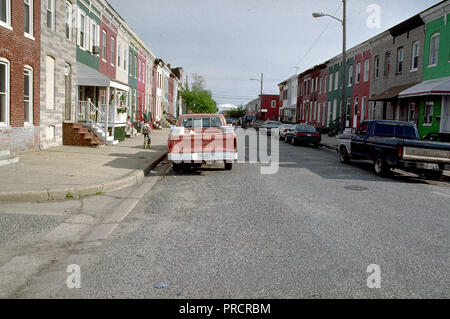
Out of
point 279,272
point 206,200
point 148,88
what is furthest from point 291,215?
point 148,88

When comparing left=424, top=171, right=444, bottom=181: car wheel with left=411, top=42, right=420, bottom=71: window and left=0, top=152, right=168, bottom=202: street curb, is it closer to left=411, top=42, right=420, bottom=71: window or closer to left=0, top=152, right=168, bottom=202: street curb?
left=0, top=152, right=168, bottom=202: street curb

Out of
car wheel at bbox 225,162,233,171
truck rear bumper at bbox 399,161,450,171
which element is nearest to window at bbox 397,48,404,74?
truck rear bumper at bbox 399,161,450,171

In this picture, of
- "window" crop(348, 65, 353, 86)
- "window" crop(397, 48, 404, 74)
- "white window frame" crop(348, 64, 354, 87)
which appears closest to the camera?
"window" crop(397, 48, 404, 74)

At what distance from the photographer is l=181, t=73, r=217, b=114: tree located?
86.6 m

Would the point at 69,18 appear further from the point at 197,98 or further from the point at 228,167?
the point at 197,98

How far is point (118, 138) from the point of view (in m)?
22.0

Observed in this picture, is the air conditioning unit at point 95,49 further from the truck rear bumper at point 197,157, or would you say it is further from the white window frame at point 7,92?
the truck rear bumper at point 197,157

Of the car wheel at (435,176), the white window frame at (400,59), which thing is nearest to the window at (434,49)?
the white window frame at (400,59)

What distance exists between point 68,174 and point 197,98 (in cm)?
7769

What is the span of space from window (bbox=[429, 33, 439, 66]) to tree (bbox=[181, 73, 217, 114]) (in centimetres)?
6385

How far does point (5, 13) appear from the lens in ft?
45.9

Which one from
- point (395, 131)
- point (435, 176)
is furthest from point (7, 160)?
point (435, 176)

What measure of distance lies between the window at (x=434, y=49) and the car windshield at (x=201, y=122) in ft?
48.5
